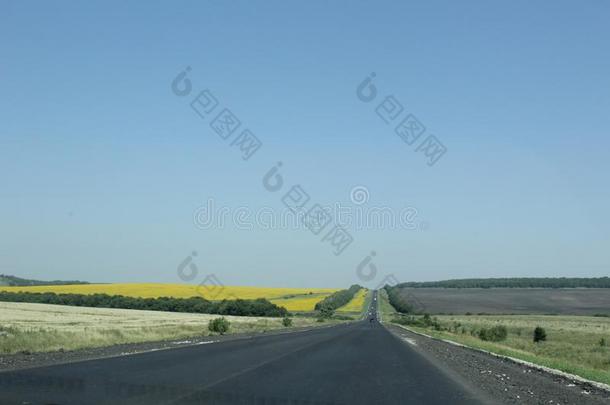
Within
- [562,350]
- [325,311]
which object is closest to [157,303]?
[325,311]

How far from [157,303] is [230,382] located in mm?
91517

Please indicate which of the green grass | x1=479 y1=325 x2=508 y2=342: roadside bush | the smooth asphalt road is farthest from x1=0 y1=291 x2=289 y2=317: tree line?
the smooth asphalt road

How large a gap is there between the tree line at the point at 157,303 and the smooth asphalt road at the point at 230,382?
82.7 metres

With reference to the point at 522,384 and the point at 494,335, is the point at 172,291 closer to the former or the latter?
the point at 494,335

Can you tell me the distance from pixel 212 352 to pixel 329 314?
95.0 m

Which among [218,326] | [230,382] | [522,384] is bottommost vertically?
[230,382]

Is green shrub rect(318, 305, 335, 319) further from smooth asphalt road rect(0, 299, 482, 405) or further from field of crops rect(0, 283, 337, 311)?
smooth asphalt road rect(0, 299, 482, 405)

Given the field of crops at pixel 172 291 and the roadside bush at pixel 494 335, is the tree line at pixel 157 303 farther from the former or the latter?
the roadside bush at pixel 494 335

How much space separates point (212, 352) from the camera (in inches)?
1106

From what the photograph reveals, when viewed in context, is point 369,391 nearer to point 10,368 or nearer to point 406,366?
point 406,366

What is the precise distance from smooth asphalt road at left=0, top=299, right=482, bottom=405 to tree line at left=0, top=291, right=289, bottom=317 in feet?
271

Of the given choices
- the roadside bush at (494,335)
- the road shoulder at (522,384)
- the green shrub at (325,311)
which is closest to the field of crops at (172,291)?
the green shrub at (325,311)

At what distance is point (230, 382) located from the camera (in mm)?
16312

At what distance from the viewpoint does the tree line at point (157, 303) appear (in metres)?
105
